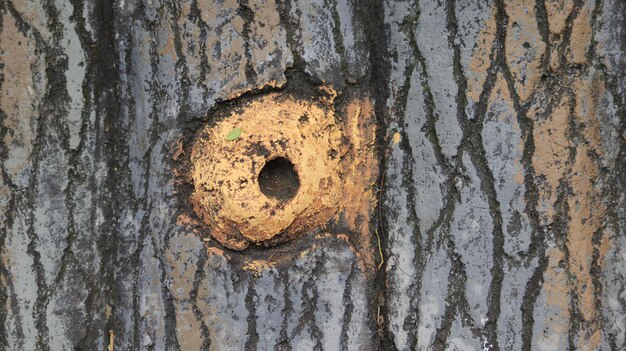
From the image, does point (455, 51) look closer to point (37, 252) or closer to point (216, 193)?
point (216, 193)

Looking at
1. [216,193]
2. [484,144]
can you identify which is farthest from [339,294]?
[484,144]

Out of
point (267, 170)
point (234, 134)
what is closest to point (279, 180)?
point (267, 170)

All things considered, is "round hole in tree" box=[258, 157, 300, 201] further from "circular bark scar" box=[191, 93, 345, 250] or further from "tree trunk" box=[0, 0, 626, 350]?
"tree trunk" box=[0, 0, 626, 350]

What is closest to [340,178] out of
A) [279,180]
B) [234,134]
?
[279,180]

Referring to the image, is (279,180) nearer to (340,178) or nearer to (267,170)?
(267,170)
